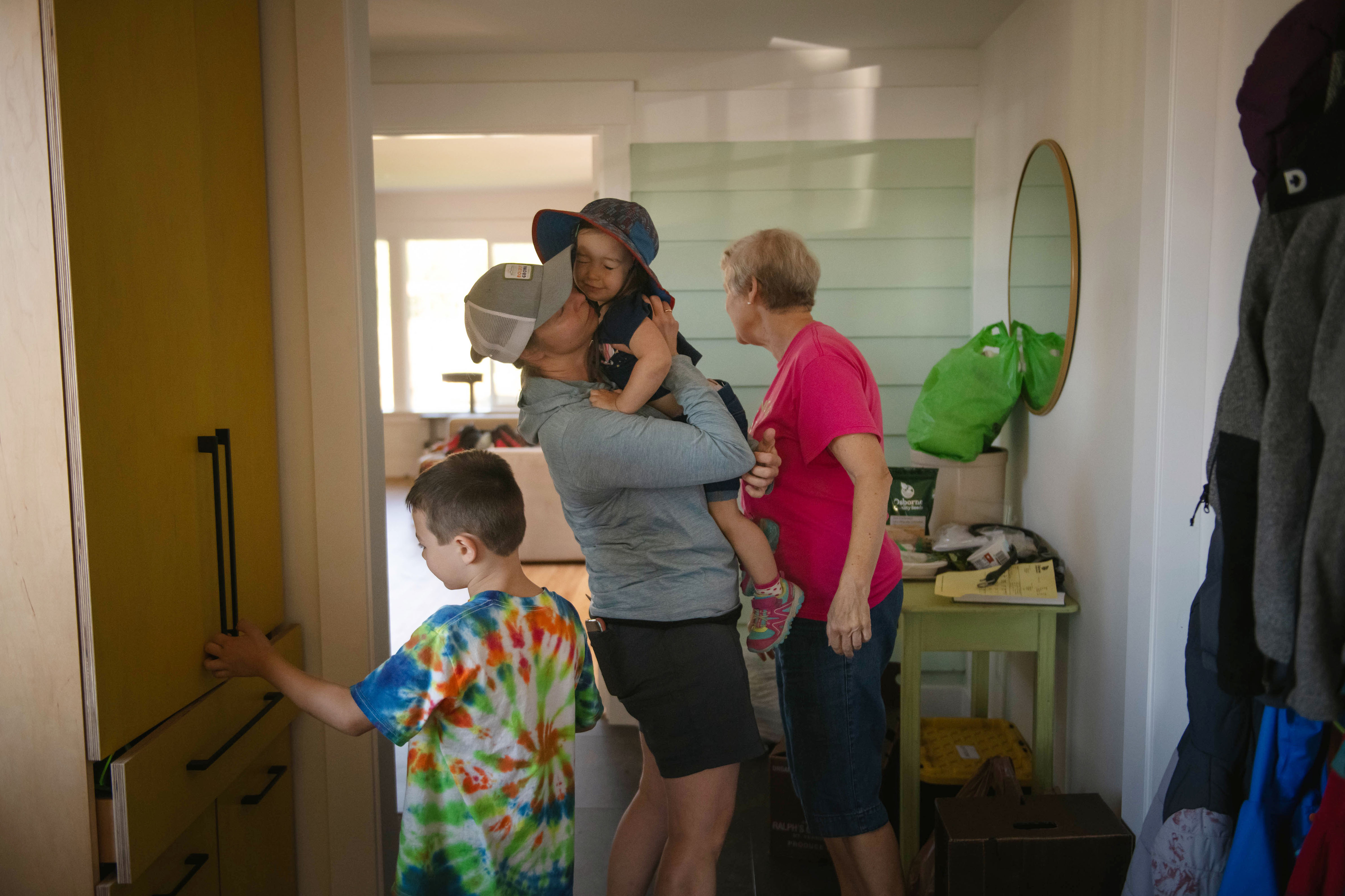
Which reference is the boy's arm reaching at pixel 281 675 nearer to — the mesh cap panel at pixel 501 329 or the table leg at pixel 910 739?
the mesh cap panel at pixel 501 329

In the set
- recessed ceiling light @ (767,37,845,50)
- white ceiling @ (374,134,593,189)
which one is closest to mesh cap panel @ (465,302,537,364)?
recessed ceiling light @ (767,37,845,50)

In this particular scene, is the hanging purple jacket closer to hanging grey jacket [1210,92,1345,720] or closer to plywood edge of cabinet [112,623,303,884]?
hanging grey jacket [1210,92,1345,720]

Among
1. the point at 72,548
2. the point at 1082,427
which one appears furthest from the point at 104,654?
the point at 1082,427

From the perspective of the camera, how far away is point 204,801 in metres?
1.45

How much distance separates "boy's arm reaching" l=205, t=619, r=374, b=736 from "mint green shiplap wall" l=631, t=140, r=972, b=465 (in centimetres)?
213

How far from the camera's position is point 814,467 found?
1.70 m

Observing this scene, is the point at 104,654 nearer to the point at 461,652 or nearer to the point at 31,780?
the point at 31,780

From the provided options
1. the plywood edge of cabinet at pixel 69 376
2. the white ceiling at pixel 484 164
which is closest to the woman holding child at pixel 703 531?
the plywood edge of cabinet at pixel 69 376

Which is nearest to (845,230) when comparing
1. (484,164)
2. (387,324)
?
(484,164)

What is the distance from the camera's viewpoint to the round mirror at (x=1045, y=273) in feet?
7.75

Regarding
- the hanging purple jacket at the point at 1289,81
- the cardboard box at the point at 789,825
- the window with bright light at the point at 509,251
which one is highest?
the window with bright light at the point at 509,251

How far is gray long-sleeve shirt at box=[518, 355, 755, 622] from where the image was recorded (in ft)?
4.40

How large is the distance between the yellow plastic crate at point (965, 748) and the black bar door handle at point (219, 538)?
5.84ft

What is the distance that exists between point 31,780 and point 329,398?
86 centimetres
